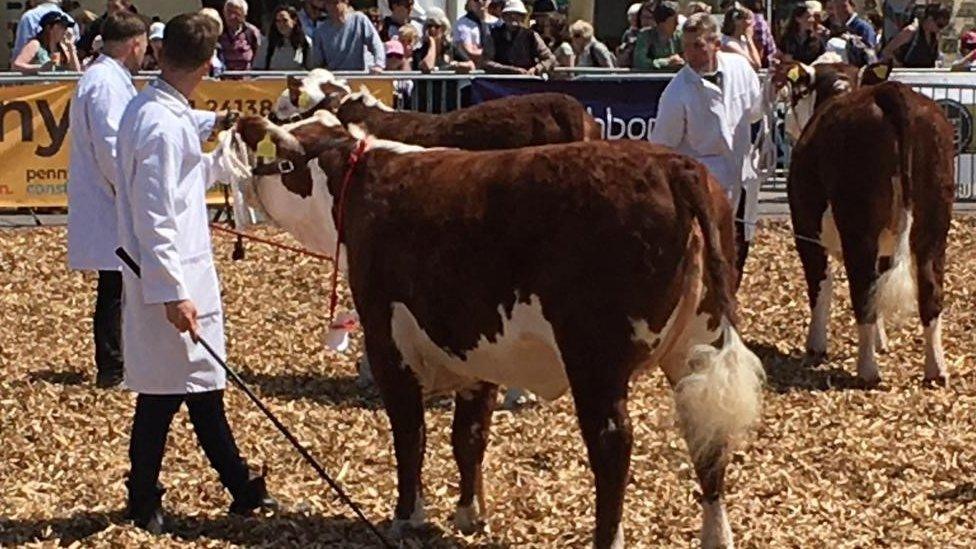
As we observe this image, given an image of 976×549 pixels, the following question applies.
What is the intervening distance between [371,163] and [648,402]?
9.18ft

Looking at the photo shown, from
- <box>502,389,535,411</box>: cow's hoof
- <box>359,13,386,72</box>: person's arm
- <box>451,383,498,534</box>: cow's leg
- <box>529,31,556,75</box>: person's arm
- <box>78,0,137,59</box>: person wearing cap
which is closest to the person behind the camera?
<box>451,383,498,534</box>: cow's leg

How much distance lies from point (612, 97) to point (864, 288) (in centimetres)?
553

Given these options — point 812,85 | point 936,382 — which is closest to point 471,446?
point 936,382

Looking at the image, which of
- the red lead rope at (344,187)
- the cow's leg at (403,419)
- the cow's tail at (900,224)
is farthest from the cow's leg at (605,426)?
the cow's tail at (900,224)

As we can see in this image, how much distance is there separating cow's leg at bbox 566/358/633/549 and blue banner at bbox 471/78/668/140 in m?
8.87

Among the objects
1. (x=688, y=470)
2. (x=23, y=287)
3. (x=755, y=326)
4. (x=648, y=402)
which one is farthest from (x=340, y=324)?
(x=23, y=287)

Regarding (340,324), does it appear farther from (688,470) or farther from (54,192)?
(54,192)

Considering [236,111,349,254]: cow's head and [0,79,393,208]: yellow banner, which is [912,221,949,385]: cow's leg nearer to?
[236,111,349,254]: cow's head

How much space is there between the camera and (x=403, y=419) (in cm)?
710

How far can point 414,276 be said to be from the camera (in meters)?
6.82

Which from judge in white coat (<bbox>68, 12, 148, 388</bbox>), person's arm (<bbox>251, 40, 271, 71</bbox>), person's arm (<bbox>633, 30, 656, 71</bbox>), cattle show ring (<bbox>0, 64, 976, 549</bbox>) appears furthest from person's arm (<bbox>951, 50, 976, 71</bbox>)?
judge in white coat (<bbox>68, 12, 148, 388</bbox>)

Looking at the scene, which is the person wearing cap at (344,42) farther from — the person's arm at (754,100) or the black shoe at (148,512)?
the black shoe at (148,512)

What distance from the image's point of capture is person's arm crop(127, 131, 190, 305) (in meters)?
6.64

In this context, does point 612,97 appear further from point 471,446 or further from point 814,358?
point 471,446
